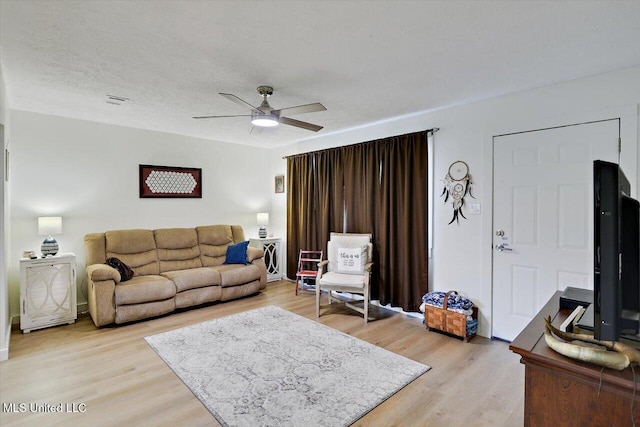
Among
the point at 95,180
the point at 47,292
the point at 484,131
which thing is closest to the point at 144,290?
the point at 47,292

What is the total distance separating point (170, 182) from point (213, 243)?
116cm

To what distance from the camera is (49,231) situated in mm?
3695

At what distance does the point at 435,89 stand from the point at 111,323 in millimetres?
4309

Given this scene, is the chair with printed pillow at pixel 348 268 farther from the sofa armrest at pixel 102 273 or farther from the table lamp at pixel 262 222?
the sofa armrest at pixel 102 273

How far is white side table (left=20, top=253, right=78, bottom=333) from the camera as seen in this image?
3367 mm

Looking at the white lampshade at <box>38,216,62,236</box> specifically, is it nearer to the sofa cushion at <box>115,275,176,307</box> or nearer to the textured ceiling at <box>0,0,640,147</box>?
the sofa cushion at <box>115,275,176,307</box>

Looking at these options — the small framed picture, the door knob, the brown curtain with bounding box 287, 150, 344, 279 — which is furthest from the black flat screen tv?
the small framed picture

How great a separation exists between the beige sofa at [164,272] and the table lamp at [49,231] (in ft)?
1.12

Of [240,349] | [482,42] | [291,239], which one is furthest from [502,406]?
[291,239]

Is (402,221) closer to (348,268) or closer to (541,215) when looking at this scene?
(348,268)

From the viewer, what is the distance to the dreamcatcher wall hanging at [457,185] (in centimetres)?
345

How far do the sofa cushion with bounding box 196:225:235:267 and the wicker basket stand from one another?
3160 mm

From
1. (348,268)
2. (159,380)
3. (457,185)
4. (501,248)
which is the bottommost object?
(159,380)

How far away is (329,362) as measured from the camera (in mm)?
2719
